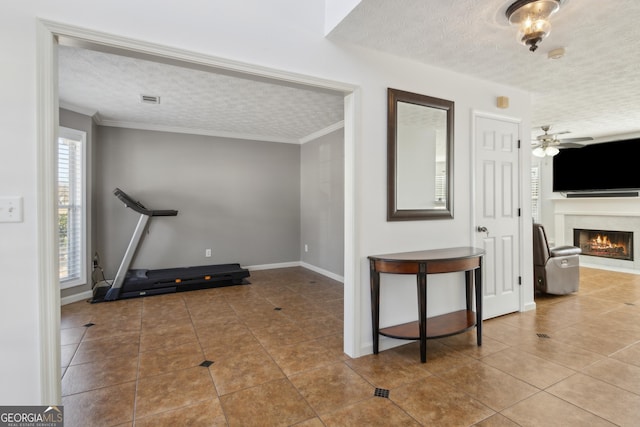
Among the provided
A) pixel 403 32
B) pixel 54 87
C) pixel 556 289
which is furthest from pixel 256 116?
pixel 556 289

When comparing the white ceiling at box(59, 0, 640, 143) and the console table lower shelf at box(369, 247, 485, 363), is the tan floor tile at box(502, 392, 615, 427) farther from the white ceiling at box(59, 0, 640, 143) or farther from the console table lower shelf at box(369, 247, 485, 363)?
the white ceiling at box(59, 0, 640, 143)

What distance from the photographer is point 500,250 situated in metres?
3.42

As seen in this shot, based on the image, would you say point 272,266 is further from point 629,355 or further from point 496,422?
point 629,355

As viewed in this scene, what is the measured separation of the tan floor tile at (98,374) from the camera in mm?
2184

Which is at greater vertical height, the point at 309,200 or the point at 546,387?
the point at 309,200

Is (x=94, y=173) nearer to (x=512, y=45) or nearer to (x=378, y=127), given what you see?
(x=378, y=127)

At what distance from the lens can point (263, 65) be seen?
2.19 meters

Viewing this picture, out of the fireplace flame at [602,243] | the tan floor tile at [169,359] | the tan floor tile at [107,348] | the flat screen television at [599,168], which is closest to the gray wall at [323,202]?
the tan floor tile at [169,359]

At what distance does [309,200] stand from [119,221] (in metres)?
3.07

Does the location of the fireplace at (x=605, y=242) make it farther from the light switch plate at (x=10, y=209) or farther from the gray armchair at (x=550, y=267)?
the light switch plate at (x=10, y=209)

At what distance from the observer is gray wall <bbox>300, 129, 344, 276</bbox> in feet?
16.7

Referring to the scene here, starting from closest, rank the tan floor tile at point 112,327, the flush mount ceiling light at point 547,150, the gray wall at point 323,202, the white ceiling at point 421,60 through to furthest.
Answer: the white ceiling at point 421,60, the tan floor tile at point 112,327, the flush mount ceiling light at point 547,150, the gray wall at point 323,202

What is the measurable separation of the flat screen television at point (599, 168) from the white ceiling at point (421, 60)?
26.9 inches

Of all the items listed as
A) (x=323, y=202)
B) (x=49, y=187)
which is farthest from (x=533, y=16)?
(x=323, y=202)
